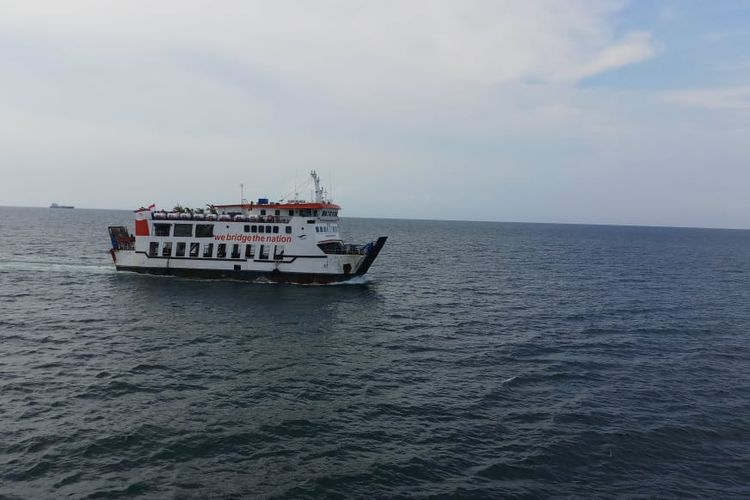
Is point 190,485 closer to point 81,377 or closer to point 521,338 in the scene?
point 81,377

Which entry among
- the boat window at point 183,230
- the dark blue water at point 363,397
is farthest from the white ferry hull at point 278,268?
the dark blue water at point 363,397

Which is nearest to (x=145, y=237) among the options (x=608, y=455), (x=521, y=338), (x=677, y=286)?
(x=521, y=338)


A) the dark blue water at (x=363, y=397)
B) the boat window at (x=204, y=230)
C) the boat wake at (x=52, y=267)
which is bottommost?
the dark blue water at (x=363, y=397)

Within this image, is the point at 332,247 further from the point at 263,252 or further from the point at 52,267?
the point at 52,267

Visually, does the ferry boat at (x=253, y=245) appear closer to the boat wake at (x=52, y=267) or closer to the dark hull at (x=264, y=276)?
the dark hull at (x=264, y=276)

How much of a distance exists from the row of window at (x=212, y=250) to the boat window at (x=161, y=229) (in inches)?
45.6

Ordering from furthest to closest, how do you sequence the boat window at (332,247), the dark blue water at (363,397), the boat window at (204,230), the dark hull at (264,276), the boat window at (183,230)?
the boat window at (183,230) < the boat window at (204,230) < the boat window at (332,247) < the dark hull at (264,276) < the dark blue water at (363,397)

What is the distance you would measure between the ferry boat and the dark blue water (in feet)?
21.7

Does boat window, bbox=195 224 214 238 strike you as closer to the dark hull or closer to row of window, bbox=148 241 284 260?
row of window, bbox=148 241 284 260

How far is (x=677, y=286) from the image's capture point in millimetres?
62812

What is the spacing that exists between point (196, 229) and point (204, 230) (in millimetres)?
1020

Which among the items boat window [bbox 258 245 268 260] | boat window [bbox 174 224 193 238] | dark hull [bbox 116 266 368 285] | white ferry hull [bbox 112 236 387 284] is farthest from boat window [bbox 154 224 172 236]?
boat window [bbox 258 245 268 260]

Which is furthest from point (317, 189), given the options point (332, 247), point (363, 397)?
point (363, 397)

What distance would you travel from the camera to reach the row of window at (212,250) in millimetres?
54250
